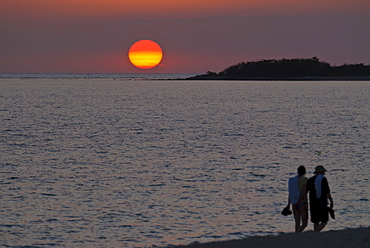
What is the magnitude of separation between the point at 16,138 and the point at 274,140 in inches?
778

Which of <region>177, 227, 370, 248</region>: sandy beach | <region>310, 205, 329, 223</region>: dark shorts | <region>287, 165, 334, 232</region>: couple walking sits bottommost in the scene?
<region>177, 227, 370, 248</region>: sandy beach

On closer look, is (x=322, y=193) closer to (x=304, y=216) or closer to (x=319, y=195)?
(x=319, y=195)

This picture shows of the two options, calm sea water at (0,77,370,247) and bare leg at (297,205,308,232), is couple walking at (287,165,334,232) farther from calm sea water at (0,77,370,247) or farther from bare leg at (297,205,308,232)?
calm sea water at (0,77,370,247)

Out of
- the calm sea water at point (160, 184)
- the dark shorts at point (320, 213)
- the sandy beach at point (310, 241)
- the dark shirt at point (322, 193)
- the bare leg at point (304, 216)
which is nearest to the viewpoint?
the sandy beach at point (310, 241)

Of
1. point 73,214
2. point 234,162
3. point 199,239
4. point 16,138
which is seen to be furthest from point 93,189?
point 16,138

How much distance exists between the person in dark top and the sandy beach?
66cm

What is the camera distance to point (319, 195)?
15109mm

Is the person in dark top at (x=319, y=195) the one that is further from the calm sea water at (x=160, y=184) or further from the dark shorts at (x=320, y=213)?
the calm sea water at (x=160, y=184)

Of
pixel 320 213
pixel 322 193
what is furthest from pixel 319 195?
pixel 320 213

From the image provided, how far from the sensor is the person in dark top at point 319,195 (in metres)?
15.1

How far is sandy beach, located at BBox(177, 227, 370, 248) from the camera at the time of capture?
13578 millimetres

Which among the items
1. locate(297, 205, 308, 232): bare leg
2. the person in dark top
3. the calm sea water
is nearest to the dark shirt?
the person in dark top

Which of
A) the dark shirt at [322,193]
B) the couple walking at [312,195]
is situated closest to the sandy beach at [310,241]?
the couple walking at [312,195]

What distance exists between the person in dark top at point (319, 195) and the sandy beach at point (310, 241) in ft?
2.18
